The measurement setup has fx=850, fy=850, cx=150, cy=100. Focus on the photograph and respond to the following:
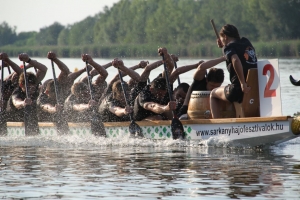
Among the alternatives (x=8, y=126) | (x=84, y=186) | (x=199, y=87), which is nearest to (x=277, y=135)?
(x=199, y=87)

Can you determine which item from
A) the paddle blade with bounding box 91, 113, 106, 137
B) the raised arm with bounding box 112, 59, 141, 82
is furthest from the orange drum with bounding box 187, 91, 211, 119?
the paddle blade with bounding box 91, 113, 106, 137

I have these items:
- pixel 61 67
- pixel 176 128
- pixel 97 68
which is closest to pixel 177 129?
pixel 176 128

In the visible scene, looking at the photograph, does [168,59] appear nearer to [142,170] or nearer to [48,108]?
[48,108]

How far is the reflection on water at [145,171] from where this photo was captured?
395 inches

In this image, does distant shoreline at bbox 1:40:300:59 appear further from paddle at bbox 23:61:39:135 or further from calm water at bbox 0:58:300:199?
calm water at bbox 0:58:300:199

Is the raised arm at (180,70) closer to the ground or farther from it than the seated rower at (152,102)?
farther from it

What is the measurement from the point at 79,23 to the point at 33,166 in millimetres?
88806

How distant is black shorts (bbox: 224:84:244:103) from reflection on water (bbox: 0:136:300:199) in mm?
862

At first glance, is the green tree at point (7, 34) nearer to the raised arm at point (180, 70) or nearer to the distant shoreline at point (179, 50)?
the distant shoreline at point (179, 50)

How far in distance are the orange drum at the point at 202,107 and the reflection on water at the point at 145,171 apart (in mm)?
549

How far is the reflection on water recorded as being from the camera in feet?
32.9

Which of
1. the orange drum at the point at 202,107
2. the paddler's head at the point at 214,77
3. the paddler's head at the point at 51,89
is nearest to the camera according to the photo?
the orange drum at the point at 202,107

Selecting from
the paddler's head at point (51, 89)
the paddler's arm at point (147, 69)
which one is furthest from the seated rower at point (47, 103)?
the paddler's arm at point (147, 69)

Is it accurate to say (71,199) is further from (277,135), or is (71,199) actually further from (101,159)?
(277,135)
